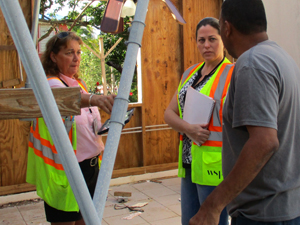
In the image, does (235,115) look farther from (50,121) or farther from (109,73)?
(109,73)

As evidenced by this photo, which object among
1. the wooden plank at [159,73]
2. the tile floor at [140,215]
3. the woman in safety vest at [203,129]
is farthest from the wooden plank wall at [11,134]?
the woman in safety vest at [203,129]

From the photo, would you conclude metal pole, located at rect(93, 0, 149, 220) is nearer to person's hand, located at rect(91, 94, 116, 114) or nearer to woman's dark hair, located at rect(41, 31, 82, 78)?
person's hand, located at rect(91, 94, 116, 114)

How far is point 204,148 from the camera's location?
250 cm

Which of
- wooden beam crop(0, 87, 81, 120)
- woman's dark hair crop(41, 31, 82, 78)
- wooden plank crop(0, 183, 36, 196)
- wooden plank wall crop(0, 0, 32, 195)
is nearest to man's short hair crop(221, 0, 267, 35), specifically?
wooden beam crop(0, 87, 81, 120)

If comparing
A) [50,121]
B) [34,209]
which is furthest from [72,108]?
[34,209]

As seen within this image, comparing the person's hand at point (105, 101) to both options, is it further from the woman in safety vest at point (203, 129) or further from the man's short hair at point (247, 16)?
the woman in safety vest at point (203, 129)

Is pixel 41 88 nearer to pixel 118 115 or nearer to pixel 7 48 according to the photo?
pixel 118 115

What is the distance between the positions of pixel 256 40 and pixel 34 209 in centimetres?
419

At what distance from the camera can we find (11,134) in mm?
5020

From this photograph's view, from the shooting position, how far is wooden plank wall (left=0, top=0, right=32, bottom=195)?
494cm

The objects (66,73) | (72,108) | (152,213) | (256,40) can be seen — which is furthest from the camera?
(152,213)

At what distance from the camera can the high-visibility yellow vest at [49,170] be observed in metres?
2.40

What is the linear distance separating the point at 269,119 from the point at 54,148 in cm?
154

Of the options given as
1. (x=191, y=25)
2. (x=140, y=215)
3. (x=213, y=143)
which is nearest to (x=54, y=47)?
(x=213, y=143)
